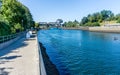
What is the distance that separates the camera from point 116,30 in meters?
133

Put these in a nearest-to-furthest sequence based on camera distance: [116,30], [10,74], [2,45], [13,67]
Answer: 1. [10,74]
2. [13,67]
3. [2,45]
4. [116,30]

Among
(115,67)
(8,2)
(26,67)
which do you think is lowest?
(115,67)

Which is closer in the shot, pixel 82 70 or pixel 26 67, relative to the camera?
pixel 26 67

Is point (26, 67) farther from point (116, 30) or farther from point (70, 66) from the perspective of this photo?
point (116, 30)

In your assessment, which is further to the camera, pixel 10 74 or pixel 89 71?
pixel 89 71

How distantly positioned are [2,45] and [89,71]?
36.7 ft

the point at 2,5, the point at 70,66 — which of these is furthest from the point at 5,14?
the point at 70,66

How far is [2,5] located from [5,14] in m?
2.16

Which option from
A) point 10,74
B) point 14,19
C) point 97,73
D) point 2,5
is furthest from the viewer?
point 14,19

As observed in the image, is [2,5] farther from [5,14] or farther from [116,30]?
[116,30]

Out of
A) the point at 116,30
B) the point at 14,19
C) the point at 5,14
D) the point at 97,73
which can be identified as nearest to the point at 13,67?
the point at 97,73

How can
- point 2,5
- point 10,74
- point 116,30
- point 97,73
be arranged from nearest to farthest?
point 10,74, point 97,73, point 2,5, point 116,30

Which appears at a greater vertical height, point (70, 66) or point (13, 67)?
point (13, 67)

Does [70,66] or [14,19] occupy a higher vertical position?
[14,19]
